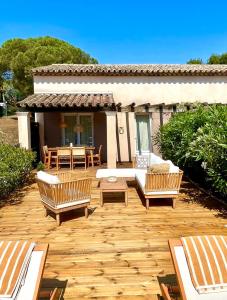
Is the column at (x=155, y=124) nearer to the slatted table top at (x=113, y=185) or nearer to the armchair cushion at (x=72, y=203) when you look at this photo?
the slatted table top at (x=113, y=185)

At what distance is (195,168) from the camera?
998 cm

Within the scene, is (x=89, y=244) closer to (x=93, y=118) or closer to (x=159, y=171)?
(x=159, y=171)

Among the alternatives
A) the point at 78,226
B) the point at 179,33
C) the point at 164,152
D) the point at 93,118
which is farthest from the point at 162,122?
the point at 179,33

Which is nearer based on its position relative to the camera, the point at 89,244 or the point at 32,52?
the point at 89,244

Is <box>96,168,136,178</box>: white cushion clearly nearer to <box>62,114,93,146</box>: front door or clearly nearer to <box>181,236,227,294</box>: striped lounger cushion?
<box>181,236,227,294</box>: striped lounger cushion

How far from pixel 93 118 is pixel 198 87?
710 cm

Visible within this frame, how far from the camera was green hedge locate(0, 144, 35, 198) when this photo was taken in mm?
8406

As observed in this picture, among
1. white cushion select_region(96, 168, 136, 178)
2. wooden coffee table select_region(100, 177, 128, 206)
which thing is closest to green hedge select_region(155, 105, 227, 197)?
white cushion select_region(96, 168, 136, 178)

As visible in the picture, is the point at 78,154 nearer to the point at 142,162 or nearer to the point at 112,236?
the point at 142,162

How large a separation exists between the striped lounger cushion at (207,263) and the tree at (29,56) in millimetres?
26273

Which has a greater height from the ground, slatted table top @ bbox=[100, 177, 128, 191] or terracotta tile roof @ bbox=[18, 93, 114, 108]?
terracotta tile roof @ bbox=[18, 93, 114, 108]

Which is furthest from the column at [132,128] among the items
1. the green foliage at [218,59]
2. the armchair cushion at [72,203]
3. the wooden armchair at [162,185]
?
the green foliage at [218,59]

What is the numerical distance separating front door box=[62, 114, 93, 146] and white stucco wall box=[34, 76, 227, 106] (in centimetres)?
171

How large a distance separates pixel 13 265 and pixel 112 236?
10.2ft
